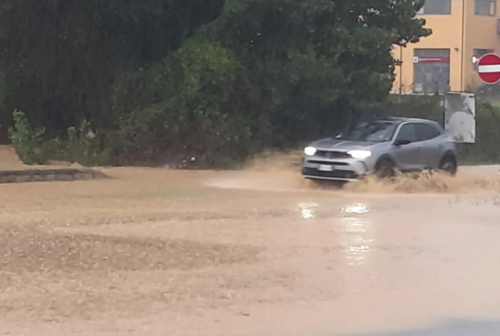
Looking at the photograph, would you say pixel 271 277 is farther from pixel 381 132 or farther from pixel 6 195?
pixel 381 132

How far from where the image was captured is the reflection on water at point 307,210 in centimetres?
1721

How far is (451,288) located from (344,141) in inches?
419

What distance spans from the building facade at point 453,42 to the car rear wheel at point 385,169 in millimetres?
39601

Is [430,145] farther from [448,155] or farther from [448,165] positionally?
[448,165]

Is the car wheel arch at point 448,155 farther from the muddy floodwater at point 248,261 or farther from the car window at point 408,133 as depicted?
the muddy floodwater at point 248,261

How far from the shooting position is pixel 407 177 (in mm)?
21688

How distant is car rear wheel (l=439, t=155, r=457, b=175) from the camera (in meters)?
23.1

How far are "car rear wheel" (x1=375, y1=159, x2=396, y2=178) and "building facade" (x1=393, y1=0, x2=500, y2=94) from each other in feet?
130

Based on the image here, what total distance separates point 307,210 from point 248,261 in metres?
5.31

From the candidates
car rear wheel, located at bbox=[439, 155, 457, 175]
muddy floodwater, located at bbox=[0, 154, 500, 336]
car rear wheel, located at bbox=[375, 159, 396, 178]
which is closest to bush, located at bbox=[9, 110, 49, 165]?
muddy floodwater, located at bbox=[0, 154, 500, 336]

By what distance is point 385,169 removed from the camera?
21.4m

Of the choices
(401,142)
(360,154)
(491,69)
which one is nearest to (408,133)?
(401,142)

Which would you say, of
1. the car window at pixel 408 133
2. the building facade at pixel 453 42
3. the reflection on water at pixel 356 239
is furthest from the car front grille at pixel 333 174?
the building facade at pixel 453 42

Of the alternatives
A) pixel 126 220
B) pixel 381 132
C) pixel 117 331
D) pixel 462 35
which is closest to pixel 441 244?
pixel 126 220
